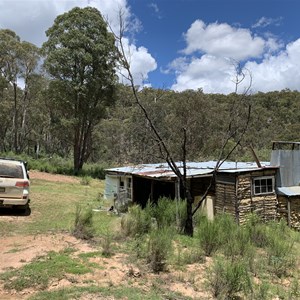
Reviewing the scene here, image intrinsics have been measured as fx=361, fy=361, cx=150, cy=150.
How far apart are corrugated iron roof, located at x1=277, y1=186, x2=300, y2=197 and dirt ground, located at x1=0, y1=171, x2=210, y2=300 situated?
11.1 m

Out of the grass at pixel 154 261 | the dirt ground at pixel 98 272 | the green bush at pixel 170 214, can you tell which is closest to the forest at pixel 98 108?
the green bush at pixel 170 214

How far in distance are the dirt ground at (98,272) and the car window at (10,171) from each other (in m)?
3.20

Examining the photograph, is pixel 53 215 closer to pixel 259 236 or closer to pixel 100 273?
pixel 100 273

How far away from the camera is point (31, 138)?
176 ft

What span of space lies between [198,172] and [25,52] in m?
28.4

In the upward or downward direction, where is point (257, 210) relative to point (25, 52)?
downward

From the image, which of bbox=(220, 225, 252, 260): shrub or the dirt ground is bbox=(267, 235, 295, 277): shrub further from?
the dirt ground

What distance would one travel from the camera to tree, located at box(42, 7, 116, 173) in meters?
27.6

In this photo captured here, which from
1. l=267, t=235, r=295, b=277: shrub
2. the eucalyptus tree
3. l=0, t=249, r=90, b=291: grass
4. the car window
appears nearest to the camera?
l=0, t=249, r=90, b=291: grass

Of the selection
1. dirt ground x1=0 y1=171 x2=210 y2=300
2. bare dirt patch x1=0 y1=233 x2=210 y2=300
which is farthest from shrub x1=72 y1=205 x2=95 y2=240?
bare dirt patch x1=0 y1=233 x2=210 y2=300

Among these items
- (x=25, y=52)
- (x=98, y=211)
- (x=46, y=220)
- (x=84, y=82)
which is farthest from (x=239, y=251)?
(x=25, y=52)

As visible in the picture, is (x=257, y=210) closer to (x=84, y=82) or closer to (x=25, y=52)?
(x=84, y=82)

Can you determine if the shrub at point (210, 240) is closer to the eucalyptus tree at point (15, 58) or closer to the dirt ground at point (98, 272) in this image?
the dirt ground at point (98, 272)

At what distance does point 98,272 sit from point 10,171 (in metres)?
6.05
